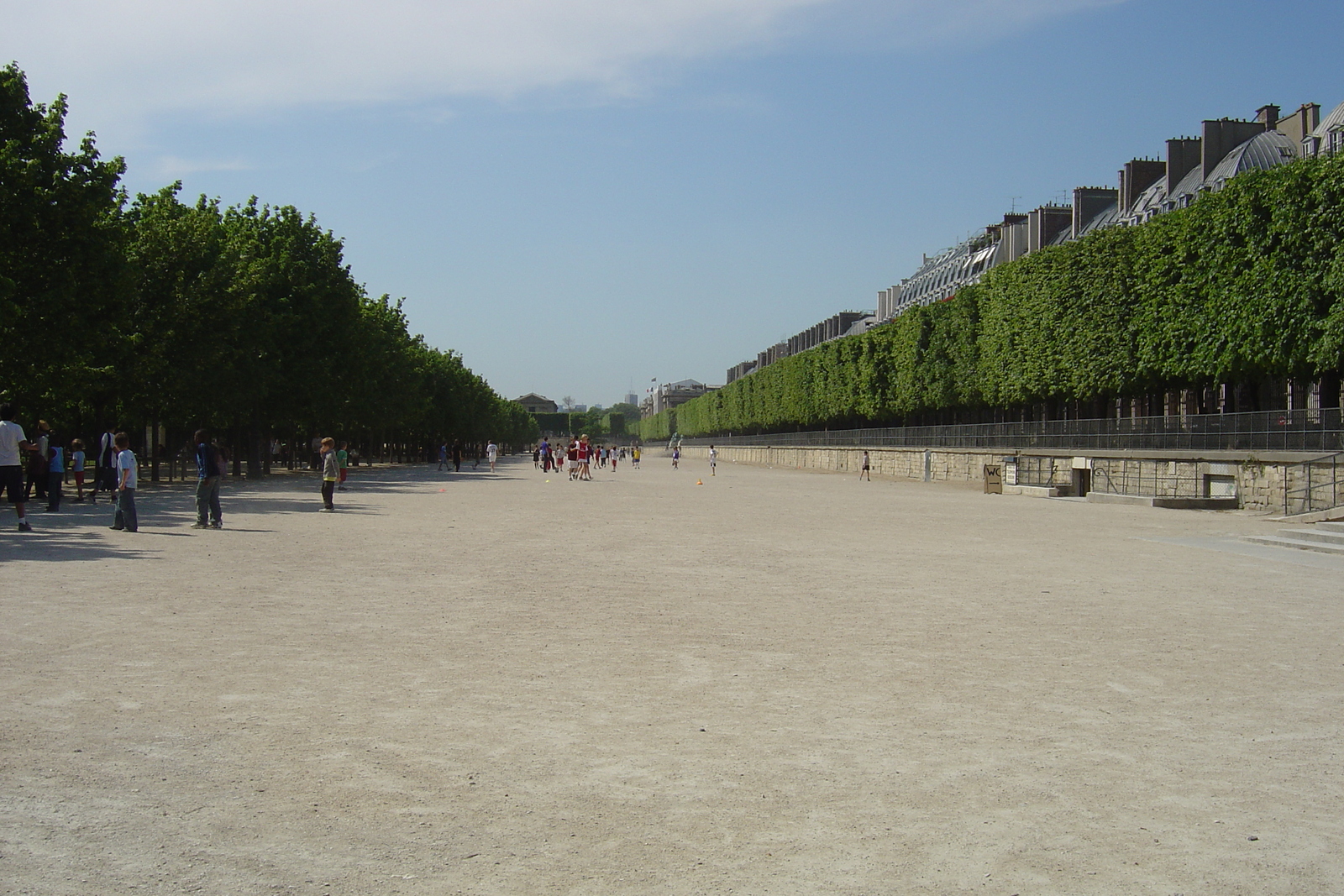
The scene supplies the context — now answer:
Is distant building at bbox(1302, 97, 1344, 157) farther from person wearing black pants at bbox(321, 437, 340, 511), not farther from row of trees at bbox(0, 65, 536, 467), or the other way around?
person wearing black pants at bbox(321, 437, 340, 511)

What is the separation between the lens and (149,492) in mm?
34219

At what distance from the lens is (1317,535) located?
1950 centimetres

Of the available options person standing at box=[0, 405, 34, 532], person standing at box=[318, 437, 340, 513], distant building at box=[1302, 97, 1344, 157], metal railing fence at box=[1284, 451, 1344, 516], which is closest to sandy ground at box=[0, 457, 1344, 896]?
person standing at box=[0, 405, 34, 532]

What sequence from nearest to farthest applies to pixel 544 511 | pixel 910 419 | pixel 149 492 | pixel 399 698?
pixel 399 698, pixel 544 511, pixel 149 492, pixel 910 419

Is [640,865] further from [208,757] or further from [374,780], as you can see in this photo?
[208,757]

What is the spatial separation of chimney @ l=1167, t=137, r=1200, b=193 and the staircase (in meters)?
48.8

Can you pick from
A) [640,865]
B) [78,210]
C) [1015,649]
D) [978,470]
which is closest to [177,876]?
[640,865]

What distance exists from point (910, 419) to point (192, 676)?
64.9m

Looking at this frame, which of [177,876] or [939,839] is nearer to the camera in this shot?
[177,876]

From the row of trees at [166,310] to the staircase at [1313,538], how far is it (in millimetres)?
25153

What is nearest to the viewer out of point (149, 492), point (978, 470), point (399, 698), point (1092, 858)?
point (1092, 858)

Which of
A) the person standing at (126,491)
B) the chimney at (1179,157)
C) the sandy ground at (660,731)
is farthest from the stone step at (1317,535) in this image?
the chimney at (1179,157)

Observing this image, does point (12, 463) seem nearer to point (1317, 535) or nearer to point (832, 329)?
point (1317, 535)

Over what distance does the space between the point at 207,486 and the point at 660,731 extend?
15.6 m
